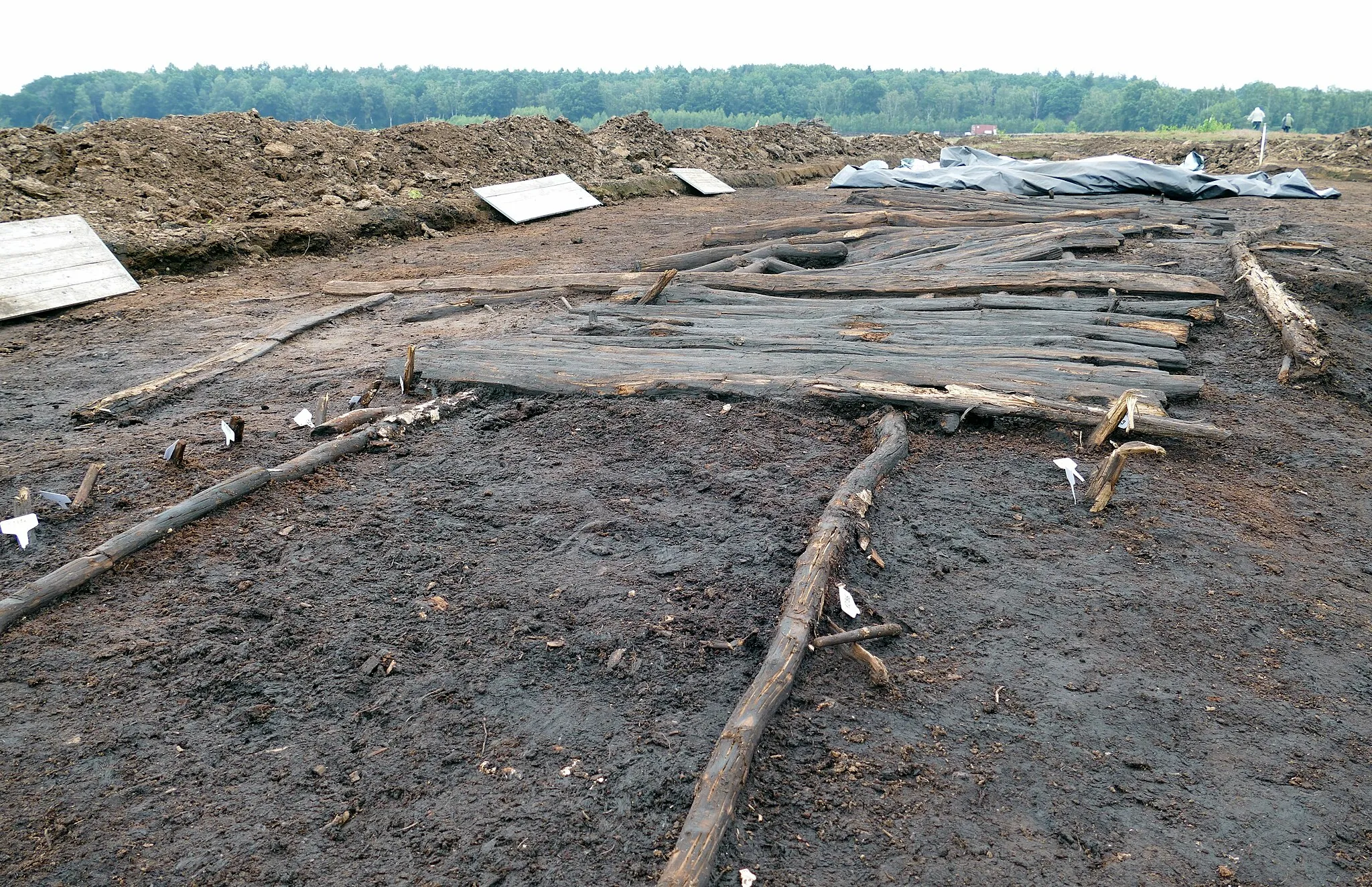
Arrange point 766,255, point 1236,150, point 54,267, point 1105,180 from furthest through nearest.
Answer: point 1236,150 → point 1105,180 → point 766,255 → point 54,267

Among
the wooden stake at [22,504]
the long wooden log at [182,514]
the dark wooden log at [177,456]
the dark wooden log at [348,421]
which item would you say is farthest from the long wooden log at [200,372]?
the long wooden log at [182,514]

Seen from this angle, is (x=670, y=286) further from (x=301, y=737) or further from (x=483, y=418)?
(x=301, y=737)

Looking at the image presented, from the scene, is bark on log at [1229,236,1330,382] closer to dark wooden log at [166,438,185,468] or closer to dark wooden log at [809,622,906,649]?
dark wooden log at [809,622,906,649]

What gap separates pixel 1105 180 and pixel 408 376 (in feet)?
48.0

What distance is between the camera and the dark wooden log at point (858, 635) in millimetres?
3051

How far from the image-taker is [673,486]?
4.55 metres

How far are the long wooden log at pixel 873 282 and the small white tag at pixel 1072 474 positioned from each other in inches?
144

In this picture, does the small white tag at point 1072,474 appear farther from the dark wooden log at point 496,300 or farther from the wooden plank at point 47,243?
the wooden plank at point 47,243

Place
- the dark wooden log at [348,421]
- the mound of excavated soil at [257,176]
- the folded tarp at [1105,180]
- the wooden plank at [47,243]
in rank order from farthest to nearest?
1. the folded tarp at [1105,180]
2. the mound of excavated soil at [257,176]
3. the wooden plank at [47,243]
4. the dark wooden log at [348,421]

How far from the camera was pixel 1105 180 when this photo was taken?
15.8 meters

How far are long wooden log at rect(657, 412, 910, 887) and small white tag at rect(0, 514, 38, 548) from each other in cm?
350

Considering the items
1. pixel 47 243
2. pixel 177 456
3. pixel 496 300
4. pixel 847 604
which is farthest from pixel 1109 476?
pixel 47 243

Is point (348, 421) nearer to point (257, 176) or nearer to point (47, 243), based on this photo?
point (47, 243)

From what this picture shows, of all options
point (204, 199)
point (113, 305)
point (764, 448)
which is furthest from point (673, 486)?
point (204, 199)
